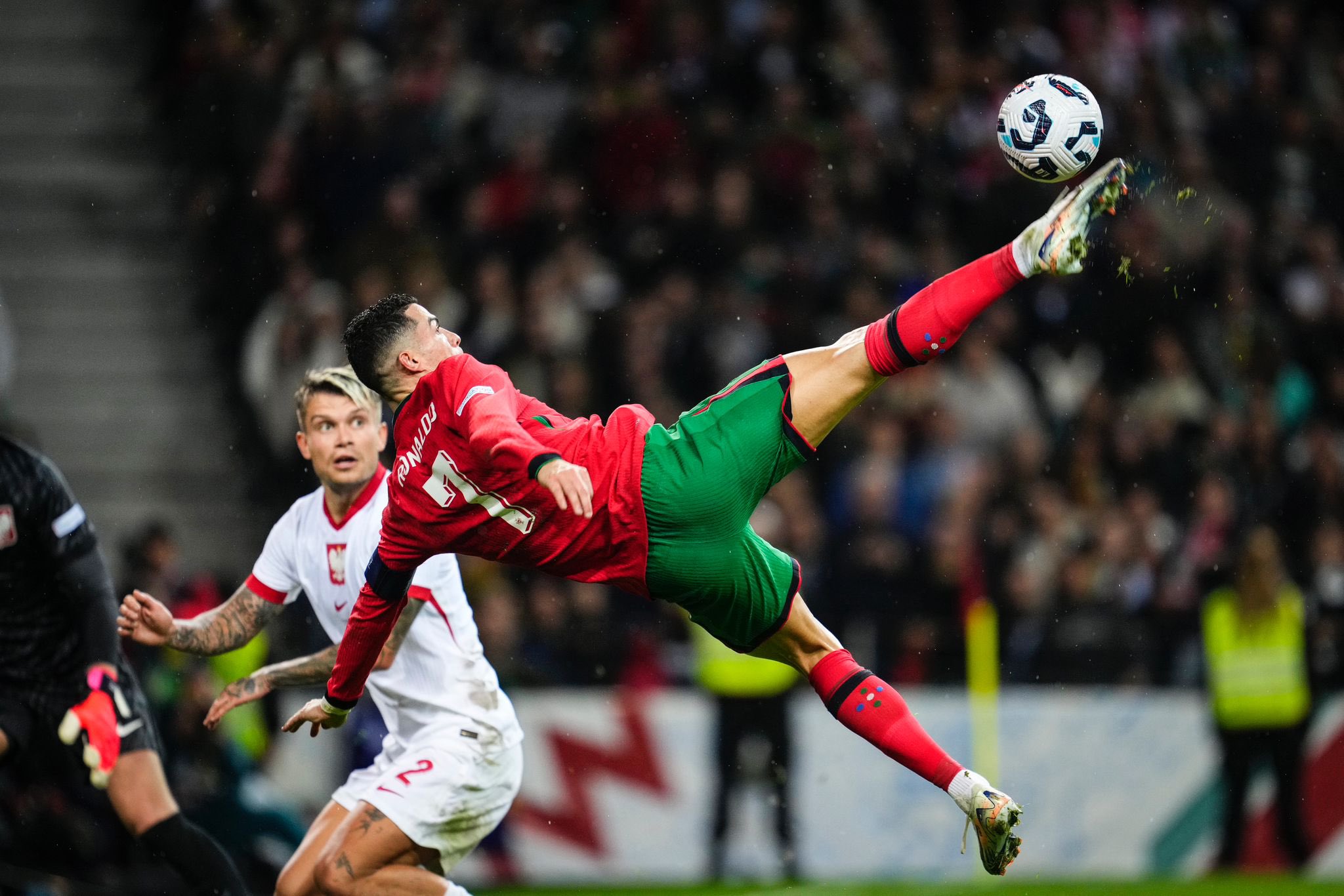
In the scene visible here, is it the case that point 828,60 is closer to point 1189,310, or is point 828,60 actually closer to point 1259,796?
point 1189,310

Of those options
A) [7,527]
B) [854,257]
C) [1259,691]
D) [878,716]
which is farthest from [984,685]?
[7,527]

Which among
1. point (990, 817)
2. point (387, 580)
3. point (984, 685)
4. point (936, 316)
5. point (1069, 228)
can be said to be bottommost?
point (984, 685)

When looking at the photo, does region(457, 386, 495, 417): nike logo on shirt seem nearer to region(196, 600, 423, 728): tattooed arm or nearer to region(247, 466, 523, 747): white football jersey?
region(247, 466, 523, 747): white football jersey

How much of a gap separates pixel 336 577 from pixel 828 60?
27.2 feet

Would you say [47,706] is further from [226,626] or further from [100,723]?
[226,626]

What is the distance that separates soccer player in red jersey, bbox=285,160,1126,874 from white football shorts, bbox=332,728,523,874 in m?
0.56

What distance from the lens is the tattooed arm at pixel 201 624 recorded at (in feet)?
20.6

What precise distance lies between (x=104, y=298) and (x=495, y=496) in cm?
907

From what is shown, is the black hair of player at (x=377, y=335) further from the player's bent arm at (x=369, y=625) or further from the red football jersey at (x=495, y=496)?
the player's bent arm at (x=369, y=625)

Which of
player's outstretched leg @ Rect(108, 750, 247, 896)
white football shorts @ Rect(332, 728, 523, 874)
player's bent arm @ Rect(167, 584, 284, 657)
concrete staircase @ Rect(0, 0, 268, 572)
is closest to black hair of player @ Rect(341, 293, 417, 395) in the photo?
player's bent arm @ Rect(167, 584, 284, 657)

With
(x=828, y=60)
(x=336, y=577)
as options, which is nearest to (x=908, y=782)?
(x=336, y=577)

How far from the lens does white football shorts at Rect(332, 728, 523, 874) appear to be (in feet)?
19.9

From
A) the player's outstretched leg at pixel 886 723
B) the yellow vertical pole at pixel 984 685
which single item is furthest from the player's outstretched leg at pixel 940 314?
the yellow vertical pole at pixel 984 685

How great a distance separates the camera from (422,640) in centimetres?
624
